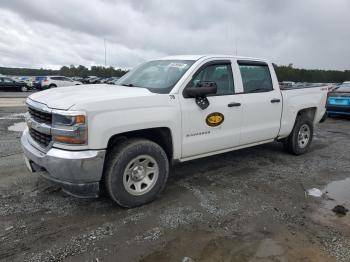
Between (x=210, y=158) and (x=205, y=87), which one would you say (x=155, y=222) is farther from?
(x=210, y=158)

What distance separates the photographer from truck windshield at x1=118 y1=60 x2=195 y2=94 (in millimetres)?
4500

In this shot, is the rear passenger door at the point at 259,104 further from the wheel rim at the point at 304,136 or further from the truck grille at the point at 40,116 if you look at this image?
the truck grille at the point at 40,116

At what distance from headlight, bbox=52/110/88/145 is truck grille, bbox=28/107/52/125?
0.59 feet

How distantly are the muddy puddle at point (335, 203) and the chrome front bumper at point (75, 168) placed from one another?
2574mm

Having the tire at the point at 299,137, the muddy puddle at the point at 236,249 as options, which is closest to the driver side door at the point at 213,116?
the muddy puddle at the point at 236,249

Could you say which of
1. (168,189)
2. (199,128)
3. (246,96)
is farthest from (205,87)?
(168,189)

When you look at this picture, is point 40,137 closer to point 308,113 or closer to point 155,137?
point 155,137

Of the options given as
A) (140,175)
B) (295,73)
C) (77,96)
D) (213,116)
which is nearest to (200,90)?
(213,116)

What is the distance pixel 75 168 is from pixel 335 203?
3327 mm

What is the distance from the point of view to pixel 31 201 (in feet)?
13.8

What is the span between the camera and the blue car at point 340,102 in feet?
40.0

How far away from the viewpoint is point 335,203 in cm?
444

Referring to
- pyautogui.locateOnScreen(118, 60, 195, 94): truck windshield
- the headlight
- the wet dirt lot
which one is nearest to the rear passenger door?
the wet dirt lot

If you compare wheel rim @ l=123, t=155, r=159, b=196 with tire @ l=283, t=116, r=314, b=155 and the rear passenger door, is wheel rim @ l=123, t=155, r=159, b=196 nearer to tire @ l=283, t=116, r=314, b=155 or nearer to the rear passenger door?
the rear passenger door
